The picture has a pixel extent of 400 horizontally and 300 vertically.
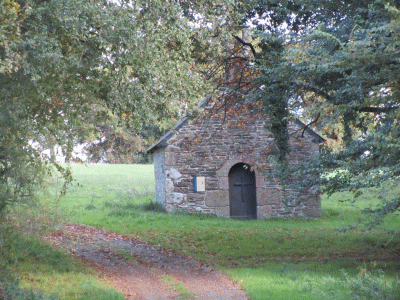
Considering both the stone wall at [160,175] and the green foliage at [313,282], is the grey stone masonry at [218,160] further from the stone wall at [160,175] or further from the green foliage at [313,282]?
the green foliage at [313,282]

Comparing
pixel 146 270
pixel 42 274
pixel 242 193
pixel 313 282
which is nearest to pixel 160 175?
pixel 242 193

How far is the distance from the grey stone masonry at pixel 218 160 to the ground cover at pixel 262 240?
27.0 inches

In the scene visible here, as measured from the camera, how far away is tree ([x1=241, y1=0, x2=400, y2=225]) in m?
5.35

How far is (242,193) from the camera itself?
16281mm

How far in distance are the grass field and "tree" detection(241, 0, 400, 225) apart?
0.79 meters

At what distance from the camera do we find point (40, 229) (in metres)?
7.39

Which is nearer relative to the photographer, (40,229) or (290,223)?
(40,229)

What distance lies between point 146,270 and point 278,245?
432cm

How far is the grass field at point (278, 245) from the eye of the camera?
22.1ft

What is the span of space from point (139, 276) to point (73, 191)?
44.1ft

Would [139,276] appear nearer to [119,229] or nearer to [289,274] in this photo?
[289,274]

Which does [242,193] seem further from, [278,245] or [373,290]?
[373,290]

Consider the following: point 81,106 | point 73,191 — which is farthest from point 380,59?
point 73,191

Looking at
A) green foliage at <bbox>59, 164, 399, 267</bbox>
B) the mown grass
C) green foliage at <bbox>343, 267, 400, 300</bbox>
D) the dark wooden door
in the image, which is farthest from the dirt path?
the dark wooden door
